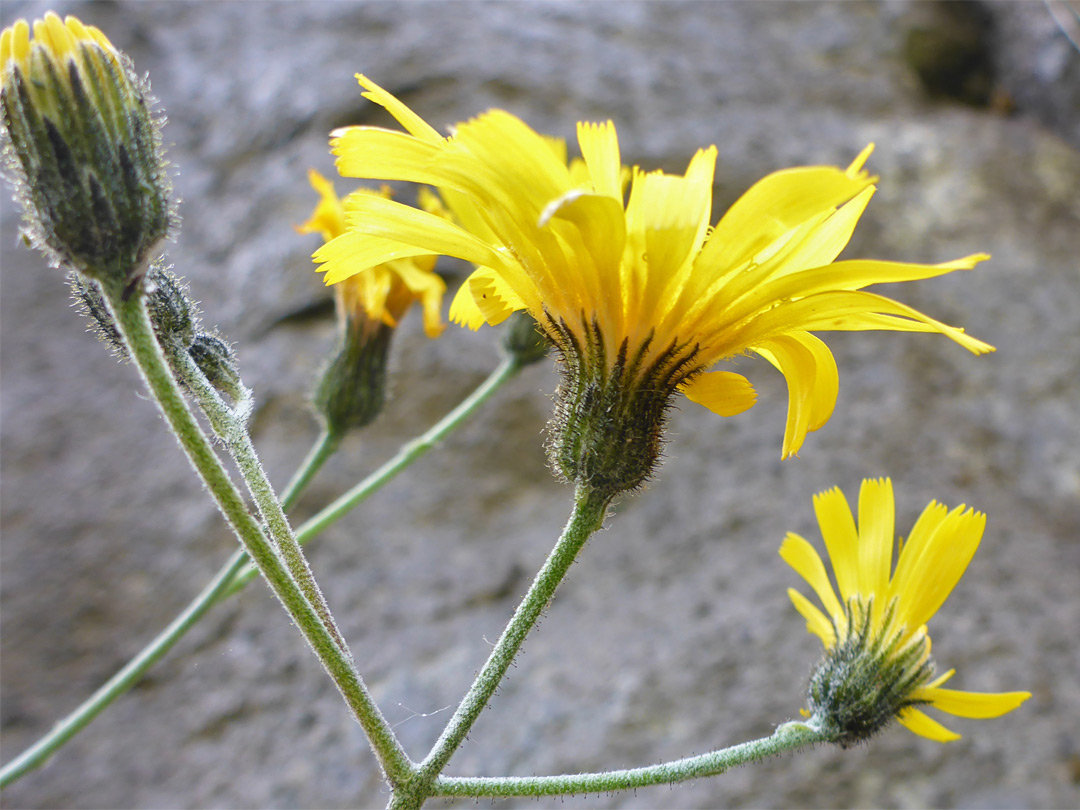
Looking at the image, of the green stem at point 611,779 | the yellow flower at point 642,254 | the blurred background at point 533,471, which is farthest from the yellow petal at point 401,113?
the blurred background at point 533,471

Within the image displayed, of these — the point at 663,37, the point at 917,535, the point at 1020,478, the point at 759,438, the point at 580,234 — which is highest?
the point at 663,37

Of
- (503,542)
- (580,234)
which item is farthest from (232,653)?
(580,234)

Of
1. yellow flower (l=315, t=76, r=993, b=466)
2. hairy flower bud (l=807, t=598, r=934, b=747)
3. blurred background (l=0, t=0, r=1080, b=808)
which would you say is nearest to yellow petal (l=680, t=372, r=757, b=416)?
yellow flower (l=315, t=76, r=993, b=466)

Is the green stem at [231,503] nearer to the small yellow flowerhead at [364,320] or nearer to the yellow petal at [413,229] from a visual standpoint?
the yellow petal at [413,229]

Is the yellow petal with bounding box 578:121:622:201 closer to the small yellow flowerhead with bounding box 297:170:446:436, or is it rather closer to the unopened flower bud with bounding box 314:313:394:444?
the small yellow flowerhead with bounding box 297:170:446:436

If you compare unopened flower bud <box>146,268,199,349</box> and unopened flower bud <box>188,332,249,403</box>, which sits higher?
unopened flower bud <box>146,268,199,349</box>

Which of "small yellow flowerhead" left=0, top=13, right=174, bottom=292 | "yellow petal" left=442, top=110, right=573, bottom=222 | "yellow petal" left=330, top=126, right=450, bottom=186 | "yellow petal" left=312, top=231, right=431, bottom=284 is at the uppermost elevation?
"small yellow flowerhead" left=0, top=13, right=174, bottom=292

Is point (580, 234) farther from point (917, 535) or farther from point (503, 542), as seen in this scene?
point (503, 542)
